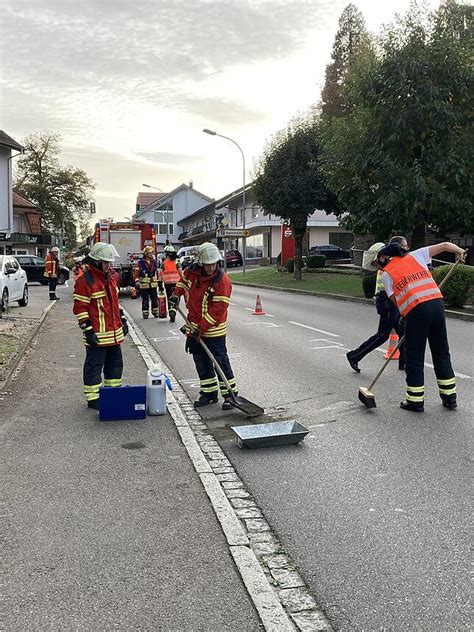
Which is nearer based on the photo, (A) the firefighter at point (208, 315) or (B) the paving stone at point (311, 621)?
(B) the paving stone at point (311, 621)

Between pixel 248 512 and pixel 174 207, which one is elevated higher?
pixel 174 207

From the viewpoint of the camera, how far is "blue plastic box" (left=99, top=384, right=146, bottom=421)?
21.9 feet

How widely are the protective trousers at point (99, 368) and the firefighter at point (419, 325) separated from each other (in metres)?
3.08

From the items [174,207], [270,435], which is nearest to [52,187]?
[174,207]

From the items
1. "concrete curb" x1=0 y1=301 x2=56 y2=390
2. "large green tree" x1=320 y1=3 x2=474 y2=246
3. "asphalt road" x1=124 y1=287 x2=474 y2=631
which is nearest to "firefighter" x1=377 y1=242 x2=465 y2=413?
"asphalt road" x1=124 y1=287 x2=474 y2=631

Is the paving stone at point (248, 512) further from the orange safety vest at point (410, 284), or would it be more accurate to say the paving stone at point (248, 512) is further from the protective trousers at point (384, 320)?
the protective trousers at point (384, 320)

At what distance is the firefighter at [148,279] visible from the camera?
1669 cm

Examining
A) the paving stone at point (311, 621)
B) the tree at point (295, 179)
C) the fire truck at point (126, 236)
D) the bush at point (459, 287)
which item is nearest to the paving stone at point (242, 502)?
the paving stone at point (311, 621)

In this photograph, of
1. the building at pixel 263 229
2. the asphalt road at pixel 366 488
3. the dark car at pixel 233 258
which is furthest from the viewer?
the dark car at pixel 233 258

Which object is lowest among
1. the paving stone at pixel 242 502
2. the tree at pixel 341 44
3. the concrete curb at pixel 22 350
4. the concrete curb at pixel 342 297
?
the paving stone at pixel 242 502

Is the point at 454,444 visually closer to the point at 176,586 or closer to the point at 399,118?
the point at 176,586

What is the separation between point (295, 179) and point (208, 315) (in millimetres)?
25610

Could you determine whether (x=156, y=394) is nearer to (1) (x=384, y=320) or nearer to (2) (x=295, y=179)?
(1) (x=384, y=320)

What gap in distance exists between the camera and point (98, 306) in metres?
7.15
